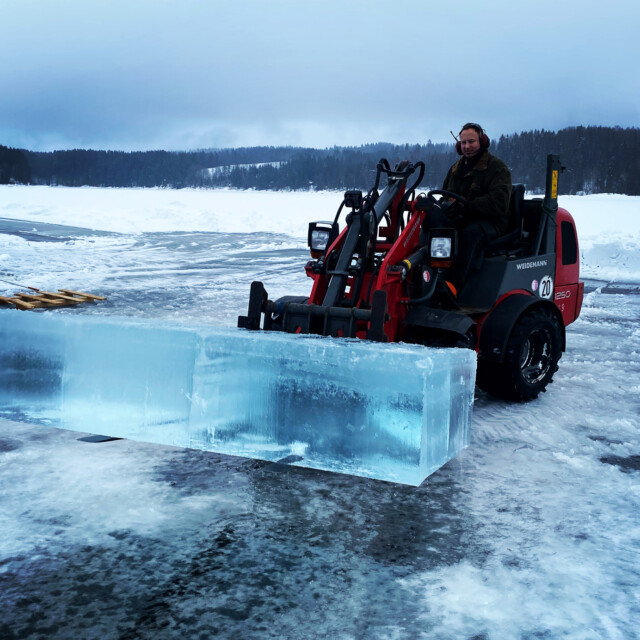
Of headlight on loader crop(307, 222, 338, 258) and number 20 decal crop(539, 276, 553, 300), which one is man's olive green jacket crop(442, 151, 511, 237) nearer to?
number 20 decal crop(539, 276, 553, 300)

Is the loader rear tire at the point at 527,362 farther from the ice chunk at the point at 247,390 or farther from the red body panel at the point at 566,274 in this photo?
the ice chunk at the point at 247,390

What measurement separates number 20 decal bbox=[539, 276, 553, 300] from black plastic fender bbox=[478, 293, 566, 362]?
59 cm

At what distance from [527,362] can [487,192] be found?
1430 millimetres

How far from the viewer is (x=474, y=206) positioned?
6164 millimetres

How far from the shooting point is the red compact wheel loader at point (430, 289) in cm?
553

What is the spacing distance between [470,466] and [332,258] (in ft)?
6.60

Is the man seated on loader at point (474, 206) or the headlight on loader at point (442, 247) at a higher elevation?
the man seated on loader at point (474, 206)

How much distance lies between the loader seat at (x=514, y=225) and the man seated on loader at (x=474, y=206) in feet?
0.52

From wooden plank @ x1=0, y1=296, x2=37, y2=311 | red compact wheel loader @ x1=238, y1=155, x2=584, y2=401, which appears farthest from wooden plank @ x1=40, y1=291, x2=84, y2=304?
red compact wheel loader @ x1=238, y1=155, x2=584, y2=401

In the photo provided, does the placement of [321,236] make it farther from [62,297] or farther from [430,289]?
[62,297]

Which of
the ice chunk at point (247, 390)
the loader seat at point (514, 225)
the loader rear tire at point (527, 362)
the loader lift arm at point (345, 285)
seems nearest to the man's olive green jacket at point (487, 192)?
the loader seat at point (514, 225)

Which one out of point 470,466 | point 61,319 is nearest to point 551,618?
→ point 470,466

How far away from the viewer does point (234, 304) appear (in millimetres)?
10812

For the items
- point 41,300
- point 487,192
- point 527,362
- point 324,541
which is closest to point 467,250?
point 487,192
